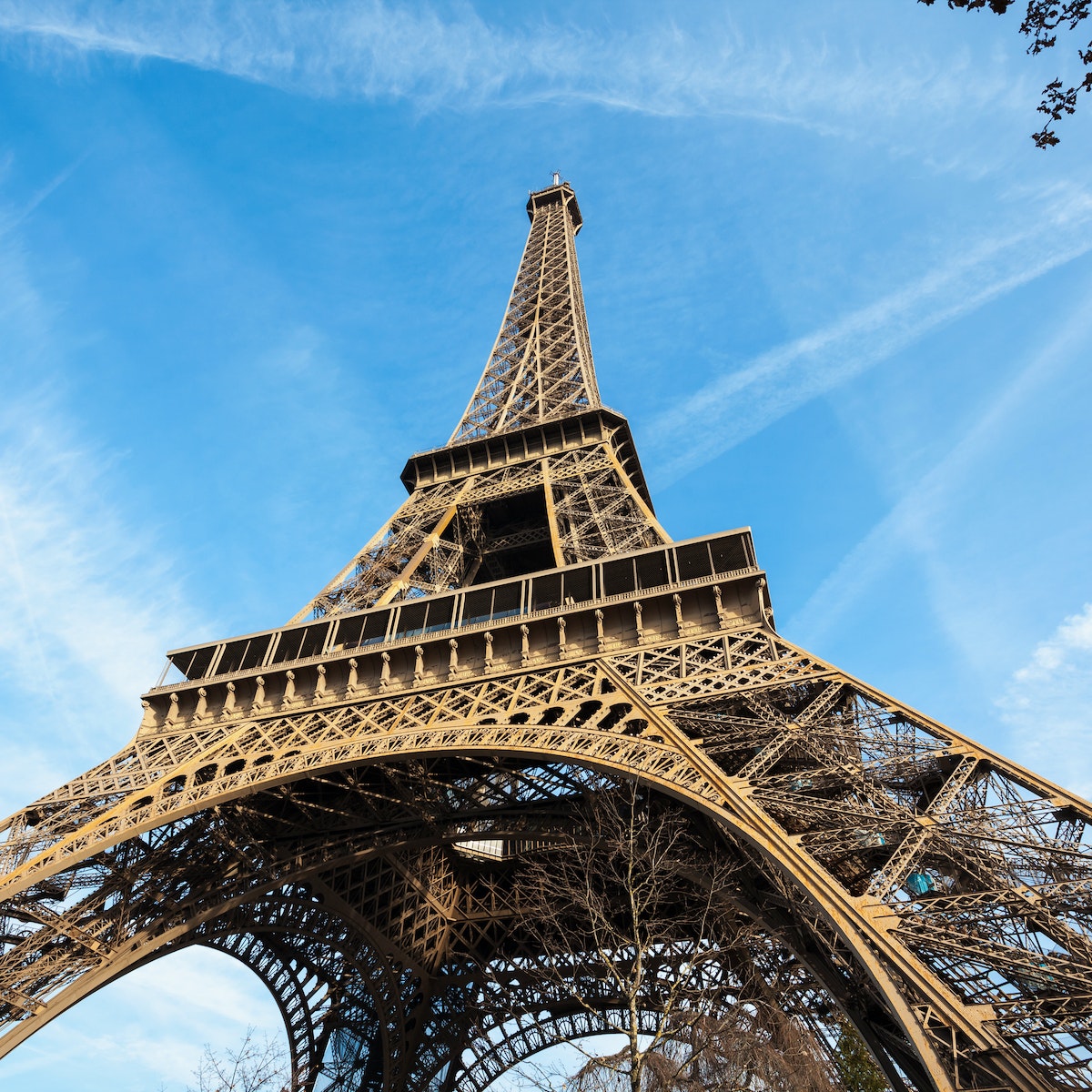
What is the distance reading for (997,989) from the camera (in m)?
11.0

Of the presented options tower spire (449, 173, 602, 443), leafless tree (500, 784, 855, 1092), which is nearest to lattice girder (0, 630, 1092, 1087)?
leafless tree (500, 784, 855, 1092)

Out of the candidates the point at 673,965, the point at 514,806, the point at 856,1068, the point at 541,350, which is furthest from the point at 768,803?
the point at 541,350

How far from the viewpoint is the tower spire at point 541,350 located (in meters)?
38.4

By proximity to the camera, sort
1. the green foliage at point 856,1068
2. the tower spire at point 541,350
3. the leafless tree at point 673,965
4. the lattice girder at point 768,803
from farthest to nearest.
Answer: the tower spire at point 541,350
the green foliage at point 856,1068
the leafless tree at point 673,965
the lattice girder at point 768,803

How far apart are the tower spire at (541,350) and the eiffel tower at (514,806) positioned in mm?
1203

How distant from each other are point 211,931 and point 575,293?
116 feet

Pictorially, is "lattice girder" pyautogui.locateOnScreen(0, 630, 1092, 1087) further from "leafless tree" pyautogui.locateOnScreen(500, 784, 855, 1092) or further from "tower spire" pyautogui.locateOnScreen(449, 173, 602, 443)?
"tower spire" pyautogui.locateOnScreen(449, 173, 602, 443)

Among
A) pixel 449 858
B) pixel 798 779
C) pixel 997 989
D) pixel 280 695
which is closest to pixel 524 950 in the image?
pixel 449 858

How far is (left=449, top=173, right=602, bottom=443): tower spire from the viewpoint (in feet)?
126

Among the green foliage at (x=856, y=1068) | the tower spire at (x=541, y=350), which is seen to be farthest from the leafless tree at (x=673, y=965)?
the tower spire at (x=541, y=350)

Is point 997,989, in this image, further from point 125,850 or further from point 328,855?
point 125,850

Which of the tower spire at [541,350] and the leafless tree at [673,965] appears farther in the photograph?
the tower spire at [541,350]

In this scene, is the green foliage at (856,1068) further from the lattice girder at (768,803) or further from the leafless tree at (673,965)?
the lattice girder at (768,803)

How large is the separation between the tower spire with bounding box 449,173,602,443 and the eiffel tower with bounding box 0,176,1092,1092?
1203 millimetres
